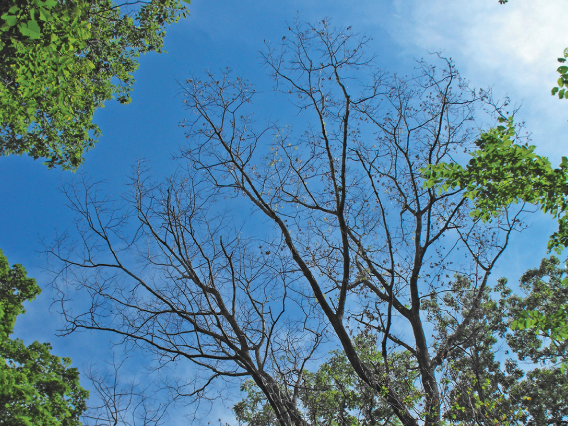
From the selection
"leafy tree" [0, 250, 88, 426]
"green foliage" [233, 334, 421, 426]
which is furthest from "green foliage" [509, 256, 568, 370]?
"leafy tree" [0, 250, 88, 426]

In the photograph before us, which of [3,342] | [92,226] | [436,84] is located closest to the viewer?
[3,342]

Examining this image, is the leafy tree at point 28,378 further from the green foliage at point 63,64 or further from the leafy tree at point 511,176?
the leafy tree at point 511,176

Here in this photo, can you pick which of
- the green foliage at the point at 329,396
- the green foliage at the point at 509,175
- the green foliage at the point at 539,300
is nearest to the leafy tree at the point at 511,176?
the green foliage at the point at 509,175

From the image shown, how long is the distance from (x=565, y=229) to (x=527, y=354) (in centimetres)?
1536

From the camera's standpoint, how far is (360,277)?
8.61 metres

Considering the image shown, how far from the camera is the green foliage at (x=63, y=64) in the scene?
159 inches

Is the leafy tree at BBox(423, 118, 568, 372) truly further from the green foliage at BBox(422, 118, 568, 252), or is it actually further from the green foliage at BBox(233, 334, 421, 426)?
Result: the green foliage at BBox(233, 334, 421, 426)

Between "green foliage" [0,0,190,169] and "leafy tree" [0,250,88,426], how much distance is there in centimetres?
268

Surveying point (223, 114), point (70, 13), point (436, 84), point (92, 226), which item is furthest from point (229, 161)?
point (436, 84)

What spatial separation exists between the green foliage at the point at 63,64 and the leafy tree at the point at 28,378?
2.68 meters

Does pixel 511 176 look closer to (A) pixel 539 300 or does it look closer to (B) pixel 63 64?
(B) pixel 63 64

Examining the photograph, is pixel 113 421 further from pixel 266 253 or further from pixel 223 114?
pixel 223 114

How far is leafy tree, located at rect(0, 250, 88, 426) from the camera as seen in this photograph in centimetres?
415

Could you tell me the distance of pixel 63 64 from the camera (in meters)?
4.19
